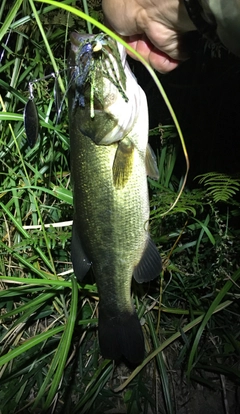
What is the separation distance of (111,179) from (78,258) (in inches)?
12.2

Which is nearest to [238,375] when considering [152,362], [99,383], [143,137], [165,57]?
[152,362]

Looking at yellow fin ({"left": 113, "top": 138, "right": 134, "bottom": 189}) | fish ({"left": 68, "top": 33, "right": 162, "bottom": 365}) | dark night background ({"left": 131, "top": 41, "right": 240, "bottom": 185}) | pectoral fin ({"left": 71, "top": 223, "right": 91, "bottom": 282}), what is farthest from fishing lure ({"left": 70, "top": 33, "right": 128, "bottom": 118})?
dark night background ({"left": 131, "top": 41, "right": 240, "bottom": 185})

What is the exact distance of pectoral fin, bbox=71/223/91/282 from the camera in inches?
52.3

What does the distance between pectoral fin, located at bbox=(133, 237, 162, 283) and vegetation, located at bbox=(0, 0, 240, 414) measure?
10.6 inches

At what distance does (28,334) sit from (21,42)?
1.30 metres

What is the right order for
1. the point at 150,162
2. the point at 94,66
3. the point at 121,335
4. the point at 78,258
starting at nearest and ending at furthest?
the point at 94,66
the point at 150,162
the point at 78,258
the point at 121,335

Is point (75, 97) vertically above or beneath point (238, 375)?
above

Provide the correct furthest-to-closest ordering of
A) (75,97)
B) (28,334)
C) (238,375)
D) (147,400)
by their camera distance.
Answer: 1. (28,334)
2. (147,400)
3. (238,375)
4. (75,97)

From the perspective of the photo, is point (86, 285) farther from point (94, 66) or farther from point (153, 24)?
point (153, 24)

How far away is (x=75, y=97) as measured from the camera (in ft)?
3.64

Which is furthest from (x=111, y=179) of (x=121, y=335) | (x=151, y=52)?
(x=121, y=335)

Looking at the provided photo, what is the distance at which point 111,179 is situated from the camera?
120cm

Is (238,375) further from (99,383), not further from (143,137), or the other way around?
(143,137)

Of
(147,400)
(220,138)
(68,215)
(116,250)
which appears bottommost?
(147,400)
